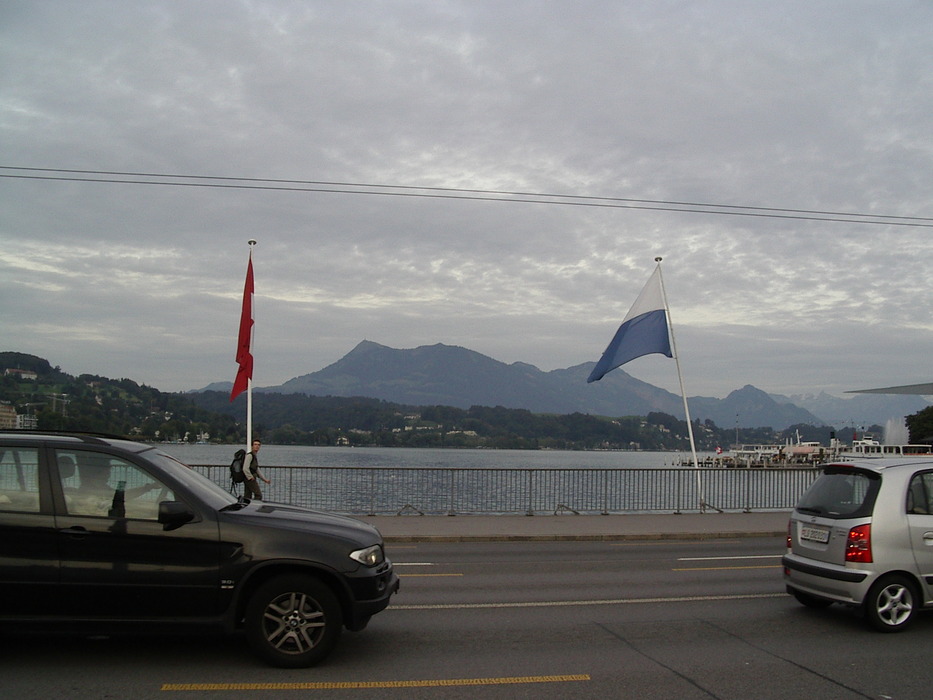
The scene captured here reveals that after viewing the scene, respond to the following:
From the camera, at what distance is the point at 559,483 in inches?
832

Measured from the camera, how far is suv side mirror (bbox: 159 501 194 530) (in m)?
6.28

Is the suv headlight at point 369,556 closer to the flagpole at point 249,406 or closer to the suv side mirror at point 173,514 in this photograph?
the suv side mirror at point 173,514

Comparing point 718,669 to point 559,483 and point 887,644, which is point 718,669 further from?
point 559,483

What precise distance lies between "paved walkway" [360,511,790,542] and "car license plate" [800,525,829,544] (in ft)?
27.3

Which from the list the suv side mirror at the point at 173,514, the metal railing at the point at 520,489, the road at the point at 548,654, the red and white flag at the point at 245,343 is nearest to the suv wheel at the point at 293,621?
the road at the point at 548,654

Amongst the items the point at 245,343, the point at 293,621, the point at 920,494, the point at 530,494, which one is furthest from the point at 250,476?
the point at 920,494

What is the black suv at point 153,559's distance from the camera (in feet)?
20.3

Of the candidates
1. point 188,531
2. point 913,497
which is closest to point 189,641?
point 188,531

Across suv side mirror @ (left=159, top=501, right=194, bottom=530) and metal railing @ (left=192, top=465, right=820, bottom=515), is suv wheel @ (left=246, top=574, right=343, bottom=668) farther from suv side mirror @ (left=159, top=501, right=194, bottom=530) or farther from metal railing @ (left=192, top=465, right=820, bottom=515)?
metal railing @ (left=192, top=465, right=820, bottom=515)

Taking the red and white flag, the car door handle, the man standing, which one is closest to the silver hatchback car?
the car door handle

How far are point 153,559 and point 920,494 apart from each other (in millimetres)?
7561

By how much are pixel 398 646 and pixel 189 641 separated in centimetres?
192

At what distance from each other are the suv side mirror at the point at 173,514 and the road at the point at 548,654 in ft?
3.88

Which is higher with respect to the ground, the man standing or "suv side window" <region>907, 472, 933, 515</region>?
"suv side window" <region>907, 472, 933, 515</region>
